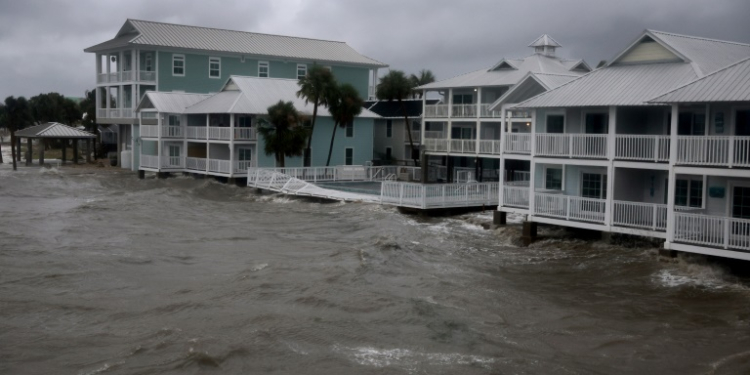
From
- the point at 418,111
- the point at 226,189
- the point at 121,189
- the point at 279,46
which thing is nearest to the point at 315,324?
the point at 226,189

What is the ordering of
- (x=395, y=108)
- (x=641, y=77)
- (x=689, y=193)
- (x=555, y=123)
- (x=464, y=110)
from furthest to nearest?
(x=395, y=108) < (x=464, y=110) < (x=555, y=123) < (x=641, y=77) < (x=689, y=193)

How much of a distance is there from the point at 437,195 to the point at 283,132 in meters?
14.9

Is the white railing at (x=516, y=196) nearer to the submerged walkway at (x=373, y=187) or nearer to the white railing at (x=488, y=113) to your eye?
the submerged walkway at (x=373, y=187)

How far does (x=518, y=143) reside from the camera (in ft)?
102

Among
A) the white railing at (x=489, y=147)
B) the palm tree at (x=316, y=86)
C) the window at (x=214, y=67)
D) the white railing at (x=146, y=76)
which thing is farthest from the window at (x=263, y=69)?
the white railing at (x=489, y=147)

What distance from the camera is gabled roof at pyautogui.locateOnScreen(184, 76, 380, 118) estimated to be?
50312mm

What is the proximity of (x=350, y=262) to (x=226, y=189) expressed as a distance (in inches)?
948

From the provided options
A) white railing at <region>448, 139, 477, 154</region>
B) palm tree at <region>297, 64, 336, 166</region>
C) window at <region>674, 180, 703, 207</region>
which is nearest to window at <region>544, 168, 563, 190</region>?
window at <region>674, 180, 703, 207</region>

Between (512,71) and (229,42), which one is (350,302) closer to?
(512,71)

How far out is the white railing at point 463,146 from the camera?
46844 millimetres

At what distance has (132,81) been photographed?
6222cm

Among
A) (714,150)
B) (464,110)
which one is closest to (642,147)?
(714,150)

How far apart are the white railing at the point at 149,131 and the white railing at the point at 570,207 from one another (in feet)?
109

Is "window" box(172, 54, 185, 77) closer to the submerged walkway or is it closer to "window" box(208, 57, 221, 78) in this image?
"window" box(208, 57, 221, 78)
